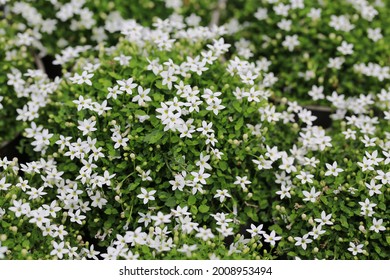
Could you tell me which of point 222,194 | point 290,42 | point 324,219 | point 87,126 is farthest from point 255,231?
point 290,42

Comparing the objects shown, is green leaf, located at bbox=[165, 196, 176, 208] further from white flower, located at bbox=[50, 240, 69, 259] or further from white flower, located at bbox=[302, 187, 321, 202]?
white flower, located at bbox=[302, 187, 321, 202]

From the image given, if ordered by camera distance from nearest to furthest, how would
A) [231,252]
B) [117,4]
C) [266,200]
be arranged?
1. [231,252]
2. [266,200]
3. [117,4]

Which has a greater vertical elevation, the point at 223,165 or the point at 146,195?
the point at 223,165

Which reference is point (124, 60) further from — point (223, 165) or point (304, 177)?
point (304, 177)

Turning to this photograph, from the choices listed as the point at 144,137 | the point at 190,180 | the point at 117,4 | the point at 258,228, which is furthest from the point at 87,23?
the point at 258,228

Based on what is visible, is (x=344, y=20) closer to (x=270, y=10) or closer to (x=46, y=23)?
(x=270, y=10)

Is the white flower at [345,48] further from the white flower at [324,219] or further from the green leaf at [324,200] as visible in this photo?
the white flower at [324,219]

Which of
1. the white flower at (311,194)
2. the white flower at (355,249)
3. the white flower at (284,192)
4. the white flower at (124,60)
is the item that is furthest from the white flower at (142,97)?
the white flower at (355,249)
